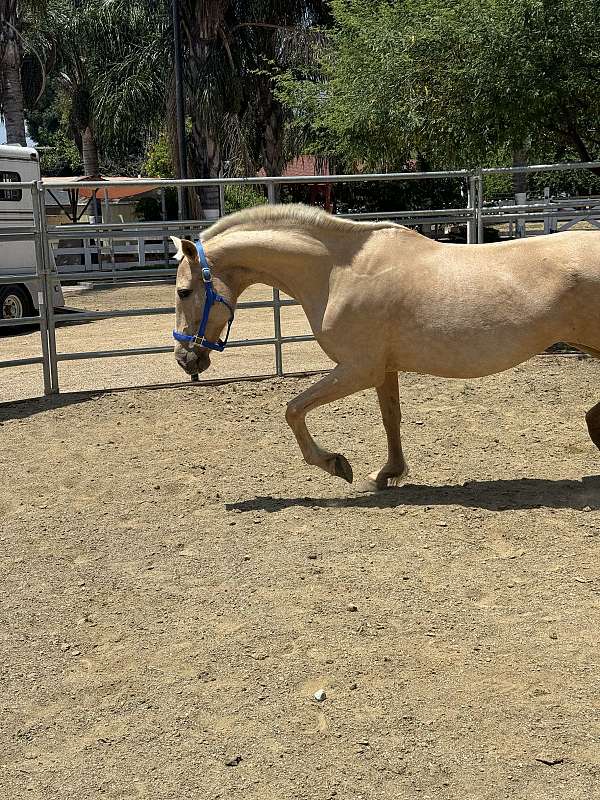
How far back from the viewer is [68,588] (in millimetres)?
4156

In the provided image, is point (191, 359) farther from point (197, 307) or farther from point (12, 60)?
point (12, 60)

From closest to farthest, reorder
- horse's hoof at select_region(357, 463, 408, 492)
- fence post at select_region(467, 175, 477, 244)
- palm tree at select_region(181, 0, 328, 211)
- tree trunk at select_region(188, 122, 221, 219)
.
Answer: horse's hoof at select_region(357, 463, 408, 492)
fence post at select_region(467, 175, 477, 244)
palm tree at select_region(181, 0, 328, 211)
tree trunk at select_region(188, 122, 221, 219)

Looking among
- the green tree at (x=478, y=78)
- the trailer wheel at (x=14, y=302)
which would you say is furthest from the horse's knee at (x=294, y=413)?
the trailer wheel at (x=14, y=302)

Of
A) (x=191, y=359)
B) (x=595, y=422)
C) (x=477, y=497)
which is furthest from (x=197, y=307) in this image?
(x=595, y=422)

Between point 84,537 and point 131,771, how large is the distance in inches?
86.4

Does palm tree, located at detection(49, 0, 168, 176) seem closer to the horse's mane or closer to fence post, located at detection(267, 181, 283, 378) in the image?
fence post, located at detection(267, 181, 283, 378)

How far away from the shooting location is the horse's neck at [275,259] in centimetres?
509

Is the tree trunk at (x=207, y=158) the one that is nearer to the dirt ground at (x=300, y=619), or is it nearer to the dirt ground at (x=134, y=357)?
the dirt ground at (x=134, y=357)

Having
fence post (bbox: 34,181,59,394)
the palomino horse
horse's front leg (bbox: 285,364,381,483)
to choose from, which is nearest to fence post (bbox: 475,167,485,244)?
fence post (bbox: 34,181,59,394)

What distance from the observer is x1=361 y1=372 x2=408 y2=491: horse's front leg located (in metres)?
5.39

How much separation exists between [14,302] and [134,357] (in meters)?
2.91

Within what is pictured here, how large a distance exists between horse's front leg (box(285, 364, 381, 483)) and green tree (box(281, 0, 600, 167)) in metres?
6.88

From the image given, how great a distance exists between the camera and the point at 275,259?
516 cm

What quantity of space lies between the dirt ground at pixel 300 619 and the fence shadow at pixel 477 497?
2 centimetres
